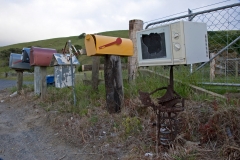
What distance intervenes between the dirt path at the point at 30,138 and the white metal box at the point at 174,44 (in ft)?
5.18

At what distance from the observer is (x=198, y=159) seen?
2371 millimetres

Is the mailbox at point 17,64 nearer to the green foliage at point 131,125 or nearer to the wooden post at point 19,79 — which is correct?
the wooden post at point 19,79

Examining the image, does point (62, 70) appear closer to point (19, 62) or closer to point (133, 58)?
point (133, 58)

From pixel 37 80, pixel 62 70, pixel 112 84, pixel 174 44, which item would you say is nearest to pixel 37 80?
pixel 37 80

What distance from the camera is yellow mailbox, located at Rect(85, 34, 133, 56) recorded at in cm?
362

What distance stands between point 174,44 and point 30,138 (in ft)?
9.23

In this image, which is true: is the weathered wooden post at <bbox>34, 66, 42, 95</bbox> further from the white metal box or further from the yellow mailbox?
the white metal box

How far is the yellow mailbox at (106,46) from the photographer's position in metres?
3.62

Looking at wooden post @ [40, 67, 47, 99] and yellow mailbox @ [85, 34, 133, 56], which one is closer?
yellow mailbox @ [85, 34, 133, 56]

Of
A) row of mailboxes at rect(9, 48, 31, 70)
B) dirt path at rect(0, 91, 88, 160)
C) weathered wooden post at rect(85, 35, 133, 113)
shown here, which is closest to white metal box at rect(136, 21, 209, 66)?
weathered wooden post at rect(85, 35, 133, 113)

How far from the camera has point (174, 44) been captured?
2393 millimetres

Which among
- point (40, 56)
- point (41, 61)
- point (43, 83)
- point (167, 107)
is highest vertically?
point (40, 56)

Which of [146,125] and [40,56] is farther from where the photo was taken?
[40,56]

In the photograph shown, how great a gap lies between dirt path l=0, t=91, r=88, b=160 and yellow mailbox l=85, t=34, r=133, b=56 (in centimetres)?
151
